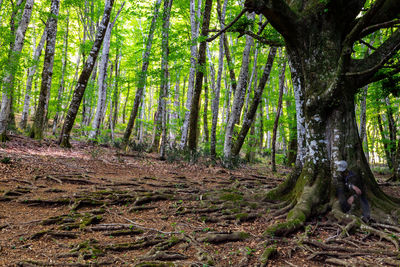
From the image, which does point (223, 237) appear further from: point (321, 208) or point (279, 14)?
point (279, 14)

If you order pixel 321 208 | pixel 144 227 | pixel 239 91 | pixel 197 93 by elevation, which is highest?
pixel 197 93

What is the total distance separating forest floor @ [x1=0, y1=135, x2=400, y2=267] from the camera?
3.38m

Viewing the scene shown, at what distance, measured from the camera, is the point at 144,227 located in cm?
443

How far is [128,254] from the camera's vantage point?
138 inches

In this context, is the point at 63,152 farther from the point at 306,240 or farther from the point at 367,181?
the point at 367,181

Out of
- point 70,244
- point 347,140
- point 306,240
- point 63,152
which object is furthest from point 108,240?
point 63,152

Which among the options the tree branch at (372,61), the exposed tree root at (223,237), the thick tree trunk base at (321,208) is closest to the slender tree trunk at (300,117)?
the thick tree trunk base at (321,208)

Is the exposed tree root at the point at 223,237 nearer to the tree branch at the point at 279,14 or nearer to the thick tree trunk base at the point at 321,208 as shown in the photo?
the thick tree trunk base at the point at 321,208

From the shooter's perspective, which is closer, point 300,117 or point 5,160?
point 300,117

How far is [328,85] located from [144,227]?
4478 millimetres

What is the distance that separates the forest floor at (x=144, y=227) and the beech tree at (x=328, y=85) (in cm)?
60

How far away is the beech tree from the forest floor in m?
0.60

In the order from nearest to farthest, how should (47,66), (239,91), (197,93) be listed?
(239,91)
(47,66)
(197,93)

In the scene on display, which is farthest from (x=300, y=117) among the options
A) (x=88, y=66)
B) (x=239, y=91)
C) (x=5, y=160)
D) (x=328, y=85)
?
(x=88, y=66)
